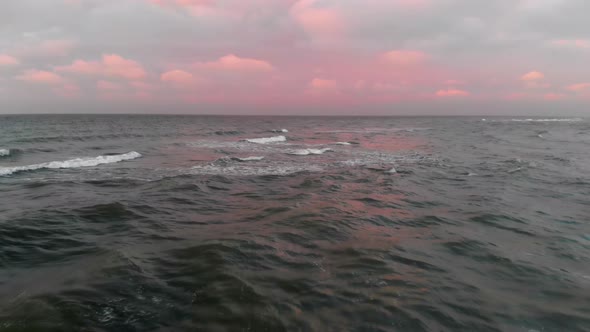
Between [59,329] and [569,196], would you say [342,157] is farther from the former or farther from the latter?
[59,329]

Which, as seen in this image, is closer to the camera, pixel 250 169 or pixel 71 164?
pixel 250 169

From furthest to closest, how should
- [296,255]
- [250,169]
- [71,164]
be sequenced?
[71,164], [250,169], [296,255]

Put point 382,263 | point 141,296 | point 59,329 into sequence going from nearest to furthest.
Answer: point 59,329 → point 141,296 → point 382,263

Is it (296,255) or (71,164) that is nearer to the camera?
(296,255)

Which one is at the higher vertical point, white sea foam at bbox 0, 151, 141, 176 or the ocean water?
white sea foam at bbox 0, 151, 141, 176

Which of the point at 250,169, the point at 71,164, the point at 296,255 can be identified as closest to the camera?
the point at 296,255

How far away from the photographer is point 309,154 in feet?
79.9

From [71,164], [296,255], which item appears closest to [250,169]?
[71,164]

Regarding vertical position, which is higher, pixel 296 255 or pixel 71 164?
pixel 71 164

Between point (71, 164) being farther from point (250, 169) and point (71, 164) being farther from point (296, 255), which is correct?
point (296, 255)

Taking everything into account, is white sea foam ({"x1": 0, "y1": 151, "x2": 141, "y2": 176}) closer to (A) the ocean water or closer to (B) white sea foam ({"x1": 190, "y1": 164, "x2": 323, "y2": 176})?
(A) the ocean water

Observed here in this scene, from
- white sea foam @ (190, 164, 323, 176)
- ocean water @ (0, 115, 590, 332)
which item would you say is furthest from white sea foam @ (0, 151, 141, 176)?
white sea foam @ (190, 164, 323, 176)

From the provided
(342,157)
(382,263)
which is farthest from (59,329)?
(342,157)

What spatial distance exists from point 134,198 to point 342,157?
14477mm
